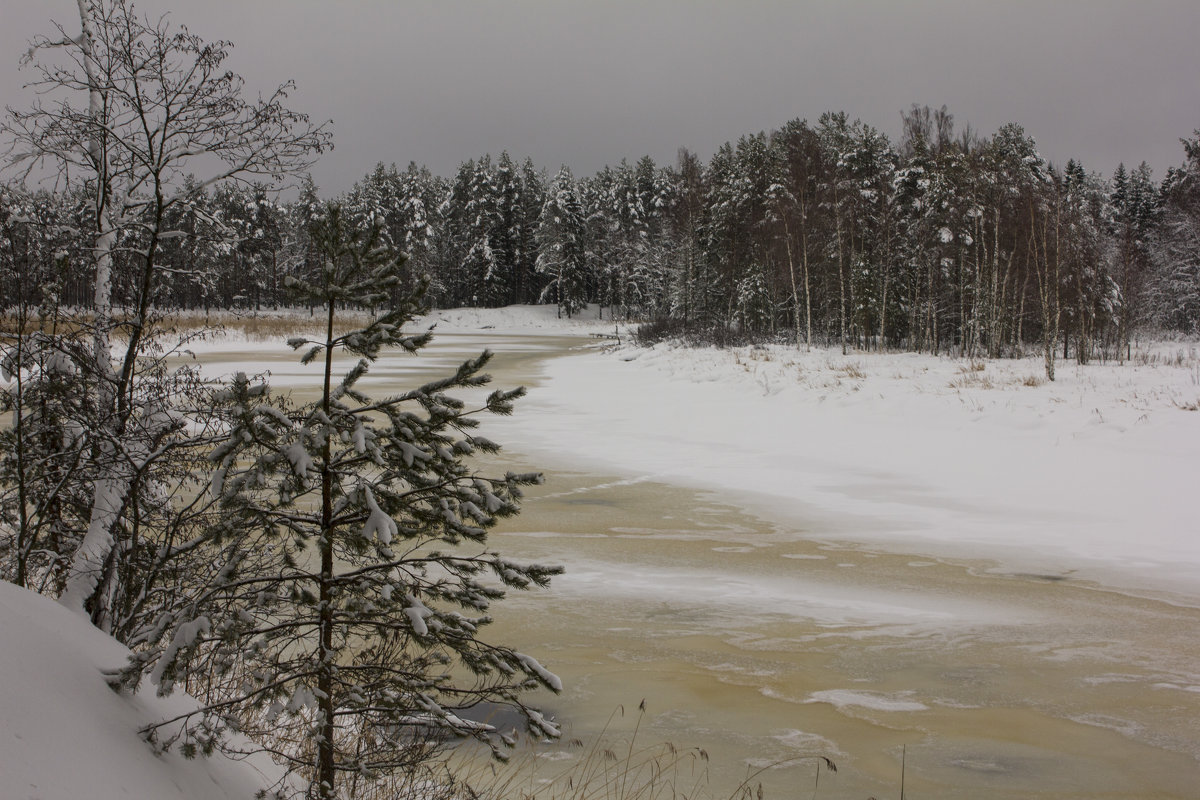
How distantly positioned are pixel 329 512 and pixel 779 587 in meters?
5.67

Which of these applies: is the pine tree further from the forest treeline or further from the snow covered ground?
the snow covered ground

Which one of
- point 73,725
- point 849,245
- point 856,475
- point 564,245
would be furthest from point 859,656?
point 564,245

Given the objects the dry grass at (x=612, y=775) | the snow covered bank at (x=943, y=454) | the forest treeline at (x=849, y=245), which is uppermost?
the forest treeline at (x=849, y=245)

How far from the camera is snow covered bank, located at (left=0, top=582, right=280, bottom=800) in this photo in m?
1.79

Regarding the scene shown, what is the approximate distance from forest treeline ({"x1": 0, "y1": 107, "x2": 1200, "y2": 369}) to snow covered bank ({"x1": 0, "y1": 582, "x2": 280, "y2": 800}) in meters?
2.51

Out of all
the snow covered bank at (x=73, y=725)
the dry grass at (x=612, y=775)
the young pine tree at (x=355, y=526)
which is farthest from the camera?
the dry grass at (x=612, y=775)

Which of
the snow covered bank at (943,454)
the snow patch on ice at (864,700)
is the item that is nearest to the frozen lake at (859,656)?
the snow patch on ice at (864,700)

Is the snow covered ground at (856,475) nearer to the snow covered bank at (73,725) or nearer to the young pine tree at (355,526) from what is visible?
the snow covered bank at (73,725)

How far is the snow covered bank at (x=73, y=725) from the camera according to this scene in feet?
5.88

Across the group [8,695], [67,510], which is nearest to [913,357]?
[67,510]

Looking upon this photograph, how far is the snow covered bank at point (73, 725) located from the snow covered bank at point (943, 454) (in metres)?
8.18

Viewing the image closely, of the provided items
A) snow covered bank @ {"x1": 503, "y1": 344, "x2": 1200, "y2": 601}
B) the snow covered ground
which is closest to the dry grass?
the snow covered ground

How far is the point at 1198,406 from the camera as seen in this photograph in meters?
13.1

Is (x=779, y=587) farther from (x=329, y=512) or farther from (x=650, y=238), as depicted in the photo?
(x=650, y=238)
